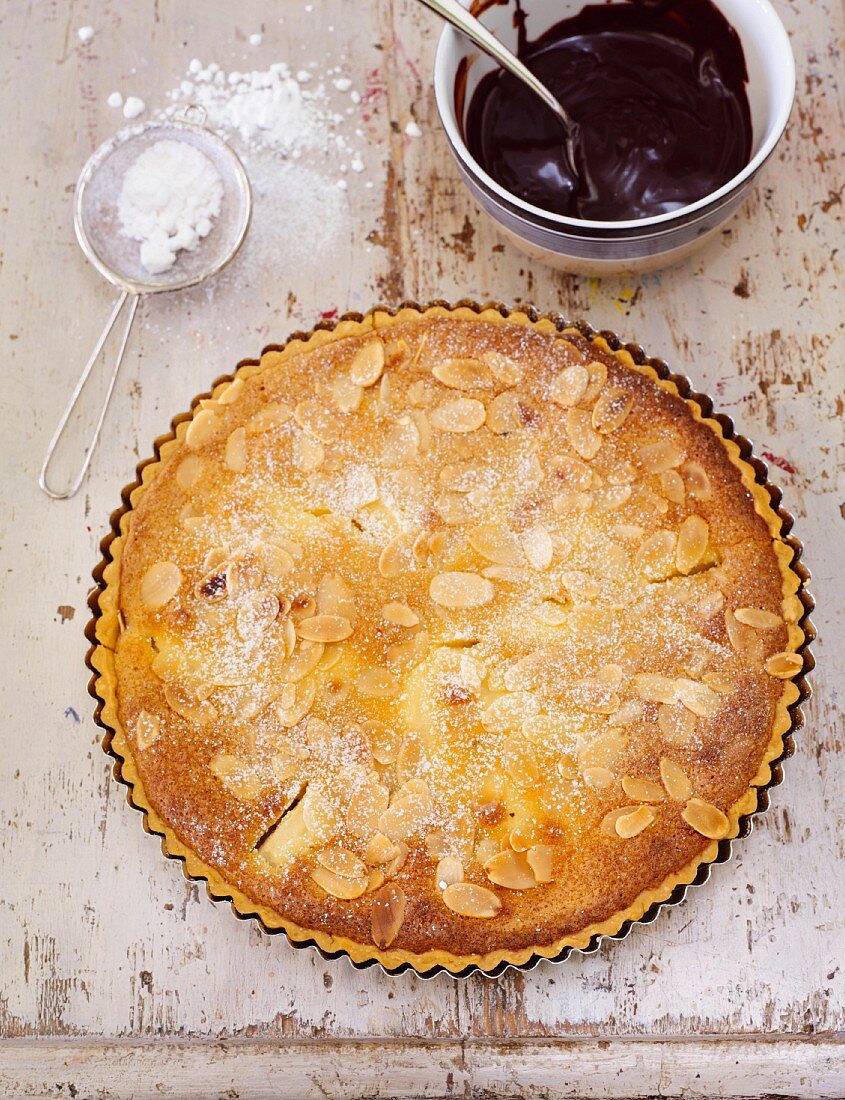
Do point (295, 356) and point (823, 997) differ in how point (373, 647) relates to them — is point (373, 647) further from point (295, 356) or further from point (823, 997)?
point (823, 997)

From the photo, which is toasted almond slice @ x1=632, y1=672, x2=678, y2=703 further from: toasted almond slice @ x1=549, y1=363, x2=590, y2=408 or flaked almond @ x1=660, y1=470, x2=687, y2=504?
toasted almond slice @ x1=549, y1=363, x2=590, y2=408

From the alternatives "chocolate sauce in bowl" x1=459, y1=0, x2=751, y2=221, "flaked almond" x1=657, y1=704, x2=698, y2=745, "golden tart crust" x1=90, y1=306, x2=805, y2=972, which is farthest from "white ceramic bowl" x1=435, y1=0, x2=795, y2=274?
"flaked almond" x1=657, y1=704, x2=698, y2=745

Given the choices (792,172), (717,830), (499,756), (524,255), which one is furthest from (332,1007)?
(792,172)

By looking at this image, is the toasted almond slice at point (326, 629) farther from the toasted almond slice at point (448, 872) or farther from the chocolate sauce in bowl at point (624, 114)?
the chocolate sauce in bowl at point (624, 114)

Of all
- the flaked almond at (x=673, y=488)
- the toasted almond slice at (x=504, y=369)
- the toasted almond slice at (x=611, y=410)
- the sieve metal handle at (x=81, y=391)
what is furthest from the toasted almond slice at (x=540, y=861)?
the sieve metal handle at (x=81, y=391)

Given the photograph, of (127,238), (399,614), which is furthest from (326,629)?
(127,238)

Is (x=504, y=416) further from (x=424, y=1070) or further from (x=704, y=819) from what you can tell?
(x=424, y=1070)
